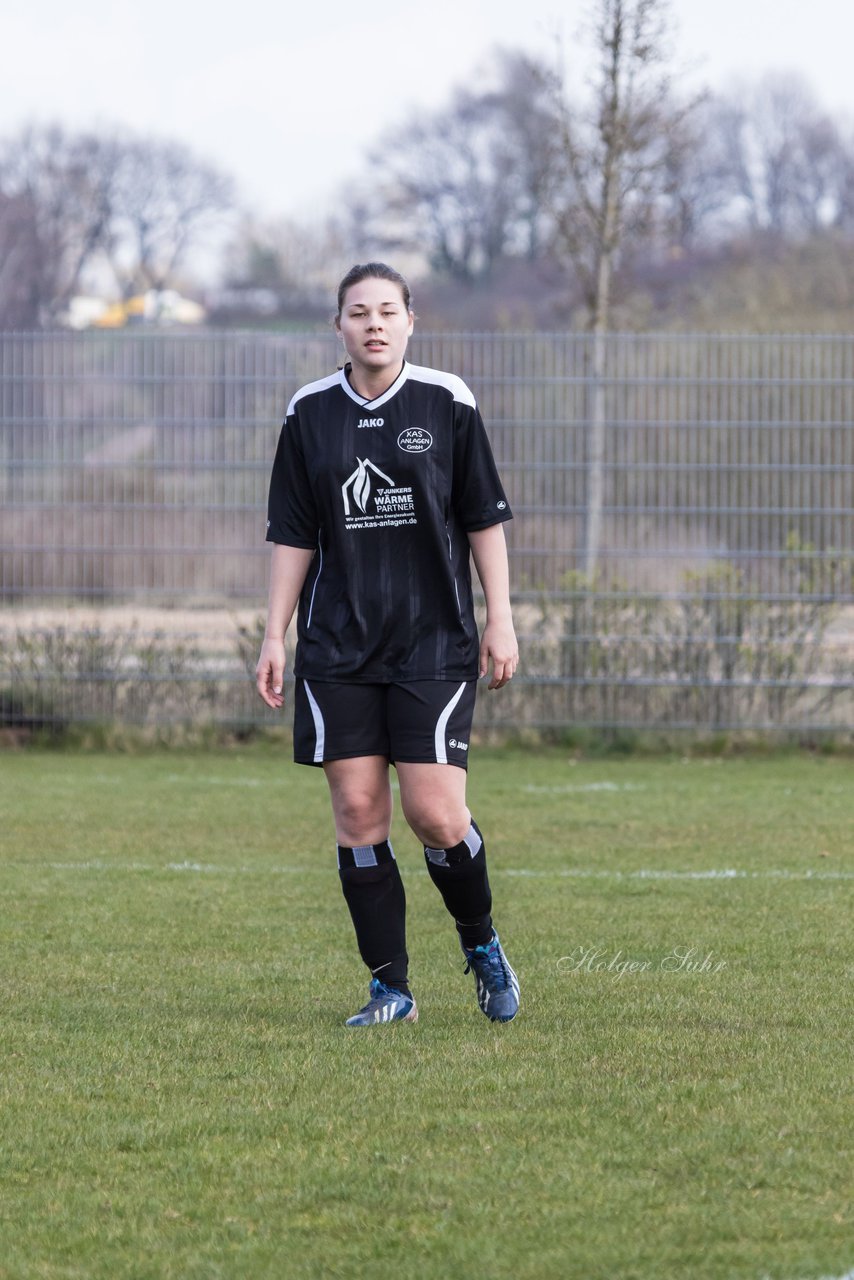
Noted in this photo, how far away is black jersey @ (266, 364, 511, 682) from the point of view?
465cm

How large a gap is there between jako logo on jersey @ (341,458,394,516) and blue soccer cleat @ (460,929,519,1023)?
119 centimetres

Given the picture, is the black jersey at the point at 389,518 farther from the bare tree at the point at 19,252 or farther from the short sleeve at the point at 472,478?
the bare tree at the point at 19,252

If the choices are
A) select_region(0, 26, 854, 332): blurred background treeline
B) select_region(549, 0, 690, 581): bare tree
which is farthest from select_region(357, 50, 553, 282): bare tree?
select_region(549, 0, 690, 581): bare tree

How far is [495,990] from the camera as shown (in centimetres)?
477

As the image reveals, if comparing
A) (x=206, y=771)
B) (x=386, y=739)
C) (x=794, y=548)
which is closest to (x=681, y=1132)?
(x=386, y=739)

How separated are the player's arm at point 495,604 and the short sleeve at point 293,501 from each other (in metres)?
0.42

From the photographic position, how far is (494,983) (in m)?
4.77

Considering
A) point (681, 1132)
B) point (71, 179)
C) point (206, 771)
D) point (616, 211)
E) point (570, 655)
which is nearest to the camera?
point (681, 1132)

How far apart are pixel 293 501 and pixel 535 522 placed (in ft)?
24.8

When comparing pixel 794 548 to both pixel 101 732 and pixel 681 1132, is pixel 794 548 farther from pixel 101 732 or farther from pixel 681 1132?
pixel 681 1132

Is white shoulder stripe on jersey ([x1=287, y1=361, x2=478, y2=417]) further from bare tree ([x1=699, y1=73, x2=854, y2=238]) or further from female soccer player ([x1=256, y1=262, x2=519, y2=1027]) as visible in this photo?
bare tree ([x1=699, y1=73, x2=854, y2=238])

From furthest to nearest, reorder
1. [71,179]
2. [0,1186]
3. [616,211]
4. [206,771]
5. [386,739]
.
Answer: [71,179] < [616,211] < [206,771] < [386,739] < [0,1186]

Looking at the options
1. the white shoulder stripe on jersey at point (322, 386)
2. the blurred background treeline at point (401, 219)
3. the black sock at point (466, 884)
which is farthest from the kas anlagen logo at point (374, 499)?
the blurred background treeline at point (401, 219)

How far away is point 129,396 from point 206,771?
9.12ft
